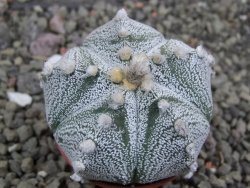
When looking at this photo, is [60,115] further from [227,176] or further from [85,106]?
[227,176]

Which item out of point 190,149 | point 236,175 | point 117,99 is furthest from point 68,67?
point 236,175

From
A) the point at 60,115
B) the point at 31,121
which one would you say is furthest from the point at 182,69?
the point at 31,121

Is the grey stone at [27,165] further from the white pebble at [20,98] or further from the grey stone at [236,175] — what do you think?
the grey stone at [236,175]

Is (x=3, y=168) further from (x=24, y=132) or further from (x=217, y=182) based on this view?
(x=217, y=182)

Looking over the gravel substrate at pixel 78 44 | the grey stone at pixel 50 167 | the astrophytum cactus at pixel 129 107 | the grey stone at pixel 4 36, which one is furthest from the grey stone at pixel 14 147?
the grey stone at pixel 4 36

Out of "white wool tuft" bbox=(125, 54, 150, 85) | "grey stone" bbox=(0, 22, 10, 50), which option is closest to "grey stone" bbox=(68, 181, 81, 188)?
"white wool tuft" bbox=(125, 54, 150, 85)

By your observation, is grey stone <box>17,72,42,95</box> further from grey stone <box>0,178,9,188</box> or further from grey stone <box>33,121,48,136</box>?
grey stone <box>0,178,9,188</box>
